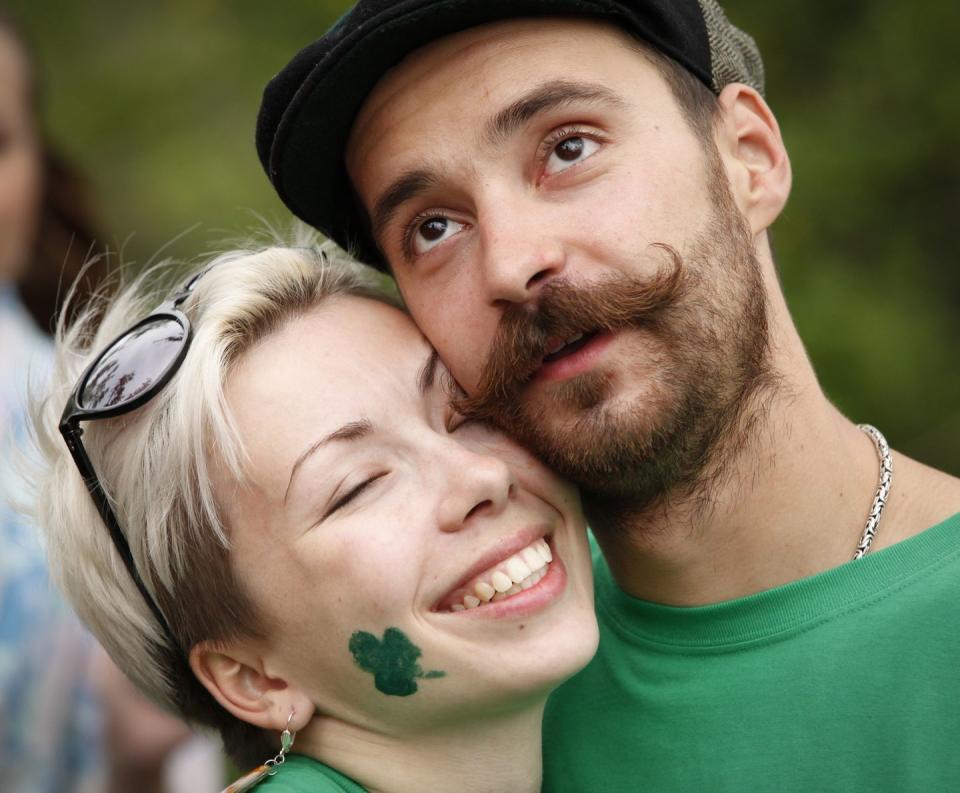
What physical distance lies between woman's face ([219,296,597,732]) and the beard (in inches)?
5.9

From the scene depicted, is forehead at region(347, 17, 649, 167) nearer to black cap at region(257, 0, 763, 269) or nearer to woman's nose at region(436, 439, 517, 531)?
black cap at region(257, 0, 763, 269)

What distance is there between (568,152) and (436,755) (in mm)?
1232

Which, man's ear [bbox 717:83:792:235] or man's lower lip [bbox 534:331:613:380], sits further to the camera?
man's ear [bbox 717:83:792:235]

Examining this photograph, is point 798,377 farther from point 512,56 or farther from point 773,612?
point 512,56

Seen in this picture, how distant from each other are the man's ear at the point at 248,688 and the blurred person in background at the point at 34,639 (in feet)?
4.48

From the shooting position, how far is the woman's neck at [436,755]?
7.91 ft

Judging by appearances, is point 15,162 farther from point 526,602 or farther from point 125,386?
point 526,602

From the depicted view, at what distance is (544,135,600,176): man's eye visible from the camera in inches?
97.0

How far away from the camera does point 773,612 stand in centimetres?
247

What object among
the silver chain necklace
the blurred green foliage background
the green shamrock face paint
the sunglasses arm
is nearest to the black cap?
the sunglasses arm

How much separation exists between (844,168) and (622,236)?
12.2 ft

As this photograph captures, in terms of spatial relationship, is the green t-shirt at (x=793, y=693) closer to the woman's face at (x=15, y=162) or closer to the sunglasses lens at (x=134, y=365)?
the sunglasses lens at (x=134, y=365)

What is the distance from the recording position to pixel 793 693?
2361 millimetres

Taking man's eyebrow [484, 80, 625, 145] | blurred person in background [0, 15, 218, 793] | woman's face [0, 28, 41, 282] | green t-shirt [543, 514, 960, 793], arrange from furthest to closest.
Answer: woman's face [0, 28, 41, 282] < blurred person in background [0, 15, 218, 793] < man's eyebrow [484, 80, 625, 145] < green t-shirt [543, 514, 960, 793]
